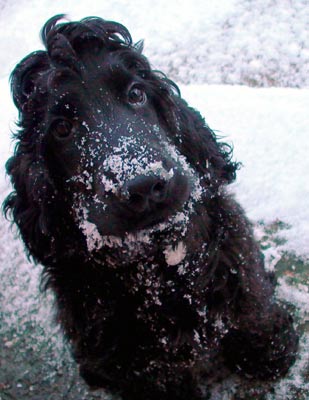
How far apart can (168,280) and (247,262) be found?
407mm

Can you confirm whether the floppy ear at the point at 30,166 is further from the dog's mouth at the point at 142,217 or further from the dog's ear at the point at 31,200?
the dog's mouth at the point at 142,217

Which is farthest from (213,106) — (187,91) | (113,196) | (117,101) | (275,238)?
(113,196)

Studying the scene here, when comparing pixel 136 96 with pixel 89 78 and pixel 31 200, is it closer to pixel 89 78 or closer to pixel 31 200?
pixel 89 78

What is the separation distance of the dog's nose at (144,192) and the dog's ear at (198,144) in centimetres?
51

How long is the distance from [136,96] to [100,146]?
33 centimetres

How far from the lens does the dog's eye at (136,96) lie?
2.07 meters

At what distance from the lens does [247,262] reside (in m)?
2.41

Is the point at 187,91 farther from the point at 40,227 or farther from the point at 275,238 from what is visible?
the point at 40,227

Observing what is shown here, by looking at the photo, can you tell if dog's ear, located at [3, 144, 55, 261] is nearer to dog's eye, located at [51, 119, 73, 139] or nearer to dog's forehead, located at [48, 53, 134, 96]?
dog's eye, located at [51, 119, 73, 139]

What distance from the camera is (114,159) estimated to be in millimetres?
1792

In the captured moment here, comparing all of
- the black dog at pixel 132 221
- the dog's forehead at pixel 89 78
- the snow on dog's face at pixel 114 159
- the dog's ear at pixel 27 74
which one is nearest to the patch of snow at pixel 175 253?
the black dog at pixel 132 221

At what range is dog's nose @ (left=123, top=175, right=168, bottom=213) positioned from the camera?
1.66 m

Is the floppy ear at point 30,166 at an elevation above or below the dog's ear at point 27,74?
below

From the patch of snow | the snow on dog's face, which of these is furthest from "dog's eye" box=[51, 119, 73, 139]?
the patch of snow
